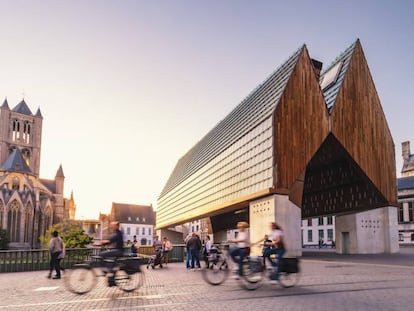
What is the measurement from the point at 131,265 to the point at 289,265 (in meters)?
4.14

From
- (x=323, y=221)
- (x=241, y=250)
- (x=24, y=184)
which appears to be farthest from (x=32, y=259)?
(x=24, y=184)

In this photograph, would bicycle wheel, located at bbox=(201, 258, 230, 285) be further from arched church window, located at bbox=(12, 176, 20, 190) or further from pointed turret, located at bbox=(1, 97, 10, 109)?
pointed turret, located at bbox=(1, 97, 10, 109)

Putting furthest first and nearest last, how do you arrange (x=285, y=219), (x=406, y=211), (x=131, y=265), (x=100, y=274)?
1. (x=406, y=211)
2. (x=285, y=219)
3. (x=131, y=265)
4. (x=100, y=274)

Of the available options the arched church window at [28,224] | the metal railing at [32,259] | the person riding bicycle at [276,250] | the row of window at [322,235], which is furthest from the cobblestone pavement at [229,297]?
the arched church window at [28,224]

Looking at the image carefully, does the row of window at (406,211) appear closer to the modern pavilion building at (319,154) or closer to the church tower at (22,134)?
the modern pavilion building at (319,154)

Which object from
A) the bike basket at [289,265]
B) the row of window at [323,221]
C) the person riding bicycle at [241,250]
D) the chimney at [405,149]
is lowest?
the bike basket at [289,265]

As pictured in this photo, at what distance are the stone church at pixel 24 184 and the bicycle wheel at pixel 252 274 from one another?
83.7 metres

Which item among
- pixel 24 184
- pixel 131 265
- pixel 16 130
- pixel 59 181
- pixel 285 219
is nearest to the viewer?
pixel 131 265

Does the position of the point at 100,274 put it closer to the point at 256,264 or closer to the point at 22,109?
the point at 256,264

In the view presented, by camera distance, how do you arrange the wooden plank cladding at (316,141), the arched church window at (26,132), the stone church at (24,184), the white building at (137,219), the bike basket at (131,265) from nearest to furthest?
the bike basket at (131,265) → the wooden plank cladding at (316,141) → the stone church at (24,184) → the arched church window at (26,132) → the white building at (137,219)

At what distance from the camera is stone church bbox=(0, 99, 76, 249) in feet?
287

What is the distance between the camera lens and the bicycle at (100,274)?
10773 millimetres

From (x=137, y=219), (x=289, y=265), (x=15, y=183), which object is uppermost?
(x=15, y=183)

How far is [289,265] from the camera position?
11.5 metres
